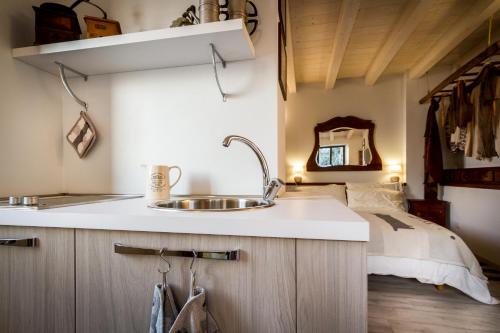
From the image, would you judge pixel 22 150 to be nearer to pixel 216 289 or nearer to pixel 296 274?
pixel 216 289

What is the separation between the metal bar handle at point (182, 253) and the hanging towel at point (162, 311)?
0.27 ft

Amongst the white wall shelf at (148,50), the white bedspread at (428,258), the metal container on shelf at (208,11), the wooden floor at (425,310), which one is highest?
the metal container on shelf at (208,11)

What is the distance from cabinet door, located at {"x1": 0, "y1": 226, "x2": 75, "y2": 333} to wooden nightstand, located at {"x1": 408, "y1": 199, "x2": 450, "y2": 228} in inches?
150

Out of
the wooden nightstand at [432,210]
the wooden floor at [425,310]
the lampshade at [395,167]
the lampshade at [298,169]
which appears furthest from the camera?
the lampshade at [298,169]

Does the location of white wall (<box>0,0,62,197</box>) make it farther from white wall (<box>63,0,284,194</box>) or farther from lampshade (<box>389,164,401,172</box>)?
lampshade (<box>389,164,401,172</box>)

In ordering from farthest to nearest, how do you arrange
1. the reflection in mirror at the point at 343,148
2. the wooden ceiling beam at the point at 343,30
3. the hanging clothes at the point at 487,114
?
1. the reflection in mirror at the point at 343,148
2. the hanging clothes at the point at 487,114
3. the wooden ceiling beam at the point at 343,30

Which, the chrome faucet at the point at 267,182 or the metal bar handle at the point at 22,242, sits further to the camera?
the chrome faucet at the point at 267,182

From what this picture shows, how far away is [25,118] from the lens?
1123 mm

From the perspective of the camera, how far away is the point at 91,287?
61cm

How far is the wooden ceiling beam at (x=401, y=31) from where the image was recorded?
2016mm

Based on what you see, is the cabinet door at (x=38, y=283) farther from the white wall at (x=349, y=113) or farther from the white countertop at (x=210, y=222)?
the white wall at (x=349, y=113)

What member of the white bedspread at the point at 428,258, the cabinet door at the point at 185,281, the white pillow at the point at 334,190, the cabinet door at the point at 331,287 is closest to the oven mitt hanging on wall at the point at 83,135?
the cabinet door at the point at 185,281

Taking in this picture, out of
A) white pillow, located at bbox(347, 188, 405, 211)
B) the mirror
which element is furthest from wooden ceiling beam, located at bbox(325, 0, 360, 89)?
white pillow, located at bbox(347, 188, 405, 211)

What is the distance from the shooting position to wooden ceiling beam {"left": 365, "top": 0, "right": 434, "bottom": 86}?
2.02 meters
